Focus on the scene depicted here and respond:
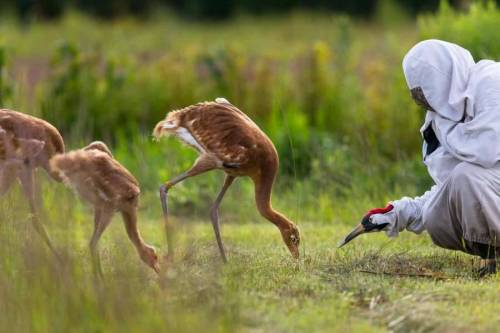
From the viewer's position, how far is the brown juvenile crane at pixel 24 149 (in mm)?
6793

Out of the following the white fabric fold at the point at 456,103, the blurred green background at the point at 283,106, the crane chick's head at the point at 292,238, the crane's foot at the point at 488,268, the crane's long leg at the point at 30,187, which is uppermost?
the white fabric fold at the point at 456,103

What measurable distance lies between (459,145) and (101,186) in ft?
7.48

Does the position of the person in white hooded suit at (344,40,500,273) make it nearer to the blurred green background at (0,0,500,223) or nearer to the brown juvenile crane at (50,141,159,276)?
the blurred green background at (0,0,500,223)

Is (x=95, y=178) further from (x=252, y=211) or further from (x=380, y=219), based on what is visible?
(x=252, y=211)

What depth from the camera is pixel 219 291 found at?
18.6 ft

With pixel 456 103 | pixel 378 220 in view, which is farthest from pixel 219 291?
pixel 456 103

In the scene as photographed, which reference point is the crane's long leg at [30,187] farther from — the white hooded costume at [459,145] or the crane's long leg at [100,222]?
the white hooded costume at [459,145]

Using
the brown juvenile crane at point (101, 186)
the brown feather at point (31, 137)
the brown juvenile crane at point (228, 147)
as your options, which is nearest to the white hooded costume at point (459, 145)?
the brown juvenile crane at point (228, 147)

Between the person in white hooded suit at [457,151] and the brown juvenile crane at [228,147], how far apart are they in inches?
28.0

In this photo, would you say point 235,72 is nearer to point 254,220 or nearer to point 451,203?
point 254,220

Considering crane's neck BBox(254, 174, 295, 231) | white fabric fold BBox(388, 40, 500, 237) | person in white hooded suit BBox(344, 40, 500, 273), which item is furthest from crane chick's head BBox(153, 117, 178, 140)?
white fabric fold BBox(388, 40, 500, 237)

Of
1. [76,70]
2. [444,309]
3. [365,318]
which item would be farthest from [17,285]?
[76,70]

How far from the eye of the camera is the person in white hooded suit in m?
6.79

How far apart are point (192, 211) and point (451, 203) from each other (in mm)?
4123
